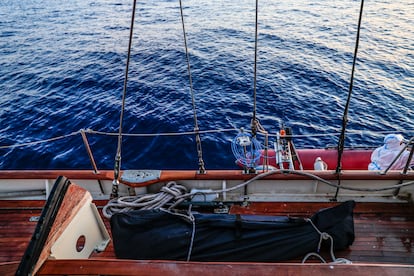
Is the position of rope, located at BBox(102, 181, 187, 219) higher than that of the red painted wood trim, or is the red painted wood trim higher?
the red painted wood trim

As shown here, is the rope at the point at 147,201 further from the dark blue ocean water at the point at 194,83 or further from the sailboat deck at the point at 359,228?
the dark blue ocean water at the point at 194,83

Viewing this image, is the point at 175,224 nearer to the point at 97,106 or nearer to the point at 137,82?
the point at 97,106

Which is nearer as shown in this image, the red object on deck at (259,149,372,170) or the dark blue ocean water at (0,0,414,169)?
the red object on deck at (259,149,372,170)

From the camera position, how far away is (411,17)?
19844mm

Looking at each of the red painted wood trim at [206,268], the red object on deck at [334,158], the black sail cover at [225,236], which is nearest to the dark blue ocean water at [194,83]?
the red object on deck at [334,158]

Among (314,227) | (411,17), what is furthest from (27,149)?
(411,17)

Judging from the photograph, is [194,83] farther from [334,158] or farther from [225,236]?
[225,236]

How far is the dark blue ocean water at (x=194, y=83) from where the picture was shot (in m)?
8.66

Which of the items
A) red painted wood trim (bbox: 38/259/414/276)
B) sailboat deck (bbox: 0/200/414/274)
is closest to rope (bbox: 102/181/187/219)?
sailboat deck (bbox: 0/200/414/274)

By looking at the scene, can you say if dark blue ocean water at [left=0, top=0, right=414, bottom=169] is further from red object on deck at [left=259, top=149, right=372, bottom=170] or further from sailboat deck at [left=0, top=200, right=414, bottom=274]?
sailboat deck at [left=0, top=200, right=414, bottom=274]

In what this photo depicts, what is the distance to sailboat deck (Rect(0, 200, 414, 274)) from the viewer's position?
3285 millimetres

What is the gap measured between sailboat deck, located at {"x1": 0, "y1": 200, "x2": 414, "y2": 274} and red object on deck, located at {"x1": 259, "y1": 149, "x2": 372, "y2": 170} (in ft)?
8.34

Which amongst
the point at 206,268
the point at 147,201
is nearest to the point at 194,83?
the point at 147,201

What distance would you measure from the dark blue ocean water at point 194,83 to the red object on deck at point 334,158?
438mm
